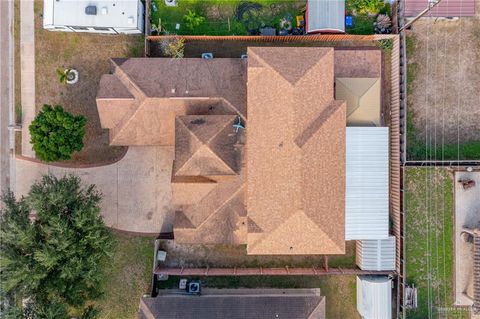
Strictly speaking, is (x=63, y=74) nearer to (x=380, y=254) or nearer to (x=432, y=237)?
(x=380, y=254)

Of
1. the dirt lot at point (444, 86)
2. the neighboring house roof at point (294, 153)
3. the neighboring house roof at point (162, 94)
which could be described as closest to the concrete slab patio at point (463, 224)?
the dirt lot at point (444, 86)

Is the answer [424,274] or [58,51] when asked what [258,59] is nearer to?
[58,51]

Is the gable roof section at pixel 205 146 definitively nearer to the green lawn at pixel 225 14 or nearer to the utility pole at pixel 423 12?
the green lawn at pixel 225 14

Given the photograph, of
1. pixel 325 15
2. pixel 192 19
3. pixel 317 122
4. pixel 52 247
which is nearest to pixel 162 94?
pixel 192 19

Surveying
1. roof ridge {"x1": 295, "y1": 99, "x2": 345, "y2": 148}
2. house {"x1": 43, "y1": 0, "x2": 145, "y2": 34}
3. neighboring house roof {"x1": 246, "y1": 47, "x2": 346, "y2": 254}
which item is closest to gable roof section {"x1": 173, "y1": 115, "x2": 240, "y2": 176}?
neighboring house roof {"x1": 246, "y1": 47, "x2": 346, "y2": 254}

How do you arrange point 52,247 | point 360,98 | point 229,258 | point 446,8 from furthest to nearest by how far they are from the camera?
point 229,258 → point 446,8 → point 360,98 → point 52,247
